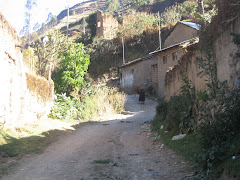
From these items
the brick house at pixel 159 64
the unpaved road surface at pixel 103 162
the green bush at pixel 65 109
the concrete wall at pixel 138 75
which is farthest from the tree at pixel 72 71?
the unpaved road surface at pixel 103 162

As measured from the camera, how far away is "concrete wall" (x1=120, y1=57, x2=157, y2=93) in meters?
31.3

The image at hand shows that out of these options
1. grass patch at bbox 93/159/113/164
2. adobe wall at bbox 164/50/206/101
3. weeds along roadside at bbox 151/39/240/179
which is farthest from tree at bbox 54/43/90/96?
grass patch at bbox 93/159/113/164

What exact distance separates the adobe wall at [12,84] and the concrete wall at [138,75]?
19666 mm

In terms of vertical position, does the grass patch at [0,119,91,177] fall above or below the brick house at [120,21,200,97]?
below

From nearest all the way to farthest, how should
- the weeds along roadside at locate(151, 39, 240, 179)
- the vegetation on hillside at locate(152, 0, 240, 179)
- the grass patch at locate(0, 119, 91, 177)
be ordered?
the weeds along roadside at locate(151, 39, 240, 179), the vegetation on hillside at locate(152, 0, 240, 179), the grass patch at locate(0, 119, 91, 177)

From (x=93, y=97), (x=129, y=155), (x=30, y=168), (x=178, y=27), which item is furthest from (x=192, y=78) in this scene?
(x=178, y=27)

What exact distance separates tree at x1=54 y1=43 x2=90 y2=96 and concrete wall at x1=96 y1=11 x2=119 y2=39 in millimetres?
26658

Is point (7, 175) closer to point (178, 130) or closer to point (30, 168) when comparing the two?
point (30, 168)

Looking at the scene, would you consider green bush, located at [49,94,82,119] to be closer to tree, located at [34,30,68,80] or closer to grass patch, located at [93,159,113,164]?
tree, located at [34,30,68,80]

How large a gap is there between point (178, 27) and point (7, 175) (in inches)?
980

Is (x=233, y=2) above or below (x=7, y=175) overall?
above

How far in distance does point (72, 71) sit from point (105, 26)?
28984 mm

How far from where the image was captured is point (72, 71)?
78.1 ft

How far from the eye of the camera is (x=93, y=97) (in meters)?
21.2
